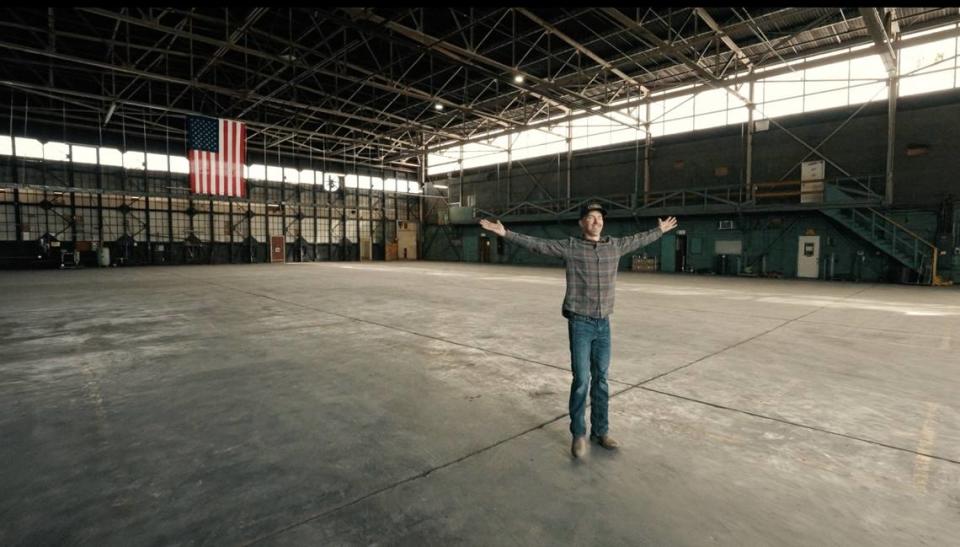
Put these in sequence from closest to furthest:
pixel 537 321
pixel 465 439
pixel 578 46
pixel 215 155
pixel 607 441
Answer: pixel 607 441 < pixel 465 439 < pixel 537 321 < pixel 578 46 < pixel 215 155

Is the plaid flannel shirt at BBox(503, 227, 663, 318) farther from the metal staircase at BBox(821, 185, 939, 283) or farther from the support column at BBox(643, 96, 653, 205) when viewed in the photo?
the support column at BBox(643, 96, 653, 205)

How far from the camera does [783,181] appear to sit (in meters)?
20.8

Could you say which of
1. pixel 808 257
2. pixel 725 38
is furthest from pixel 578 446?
pixel 808 257

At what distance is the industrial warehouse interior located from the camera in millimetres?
2873

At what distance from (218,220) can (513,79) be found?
75.5 feet

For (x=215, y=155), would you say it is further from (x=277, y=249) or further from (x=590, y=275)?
(x=590, y=275)

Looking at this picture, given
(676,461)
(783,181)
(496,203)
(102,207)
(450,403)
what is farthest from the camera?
(496,203)

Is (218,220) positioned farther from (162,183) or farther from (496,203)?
(496,203)

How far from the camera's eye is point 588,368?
12.0ft

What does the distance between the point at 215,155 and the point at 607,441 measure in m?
21.7

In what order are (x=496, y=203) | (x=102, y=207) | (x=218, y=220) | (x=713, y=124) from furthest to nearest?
(x=496, y=203), (x=218, y=220), (x=102, y=207), (x=713, y=124)

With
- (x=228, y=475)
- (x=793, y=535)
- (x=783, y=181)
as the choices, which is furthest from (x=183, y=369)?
(x=783, y=181)

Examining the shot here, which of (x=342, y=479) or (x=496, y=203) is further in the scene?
(x=496, y=203)

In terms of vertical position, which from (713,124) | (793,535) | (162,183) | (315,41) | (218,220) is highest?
(315,41)
